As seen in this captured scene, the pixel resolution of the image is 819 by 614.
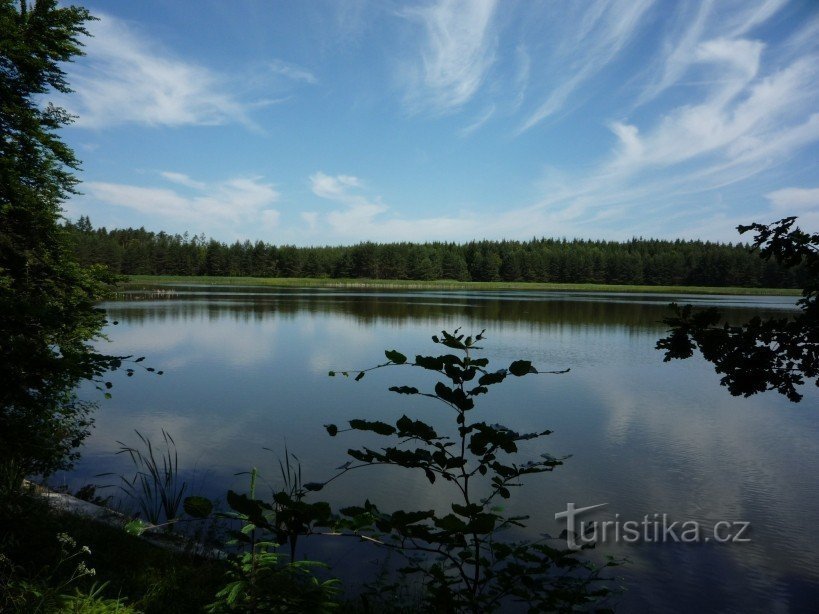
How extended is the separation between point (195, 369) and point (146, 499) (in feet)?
39.5

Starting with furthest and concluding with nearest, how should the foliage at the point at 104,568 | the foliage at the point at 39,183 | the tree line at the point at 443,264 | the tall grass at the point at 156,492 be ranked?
the tree line at the point at 443,264, the foliage at the point at 39,183, the tall grass at the point at 156,492, the foliage at the point at 104,568

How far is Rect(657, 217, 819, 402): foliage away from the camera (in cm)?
273

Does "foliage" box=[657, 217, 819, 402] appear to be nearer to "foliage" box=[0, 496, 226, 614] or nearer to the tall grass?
"foliage" box=[0, 496, 226, 614]

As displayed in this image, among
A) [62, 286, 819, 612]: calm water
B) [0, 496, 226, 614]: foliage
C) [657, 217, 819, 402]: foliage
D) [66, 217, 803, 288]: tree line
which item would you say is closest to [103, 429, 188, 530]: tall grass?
[62, 286, 819, 612]: calm water

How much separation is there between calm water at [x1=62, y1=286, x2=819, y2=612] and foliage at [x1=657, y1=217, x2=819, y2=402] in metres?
4.04

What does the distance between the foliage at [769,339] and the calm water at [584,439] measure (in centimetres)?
404

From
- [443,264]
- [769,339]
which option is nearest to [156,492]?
[769,339]

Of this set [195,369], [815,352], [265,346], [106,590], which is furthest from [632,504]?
[265,346]

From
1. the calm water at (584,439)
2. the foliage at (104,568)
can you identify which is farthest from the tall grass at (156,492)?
the foliage at (104,568)

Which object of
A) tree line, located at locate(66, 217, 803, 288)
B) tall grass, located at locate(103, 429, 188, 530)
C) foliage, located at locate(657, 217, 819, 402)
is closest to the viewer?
foliage, located at locate(657, 217, 819, 402)

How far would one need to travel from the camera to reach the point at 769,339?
9.16ft

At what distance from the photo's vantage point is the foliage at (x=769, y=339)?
108 inches

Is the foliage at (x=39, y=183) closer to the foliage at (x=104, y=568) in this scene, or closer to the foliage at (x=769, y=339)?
the foliage at (x=104, y=568)

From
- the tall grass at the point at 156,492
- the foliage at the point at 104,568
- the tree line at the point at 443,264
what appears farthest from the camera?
the tree line at the point at 443,264
